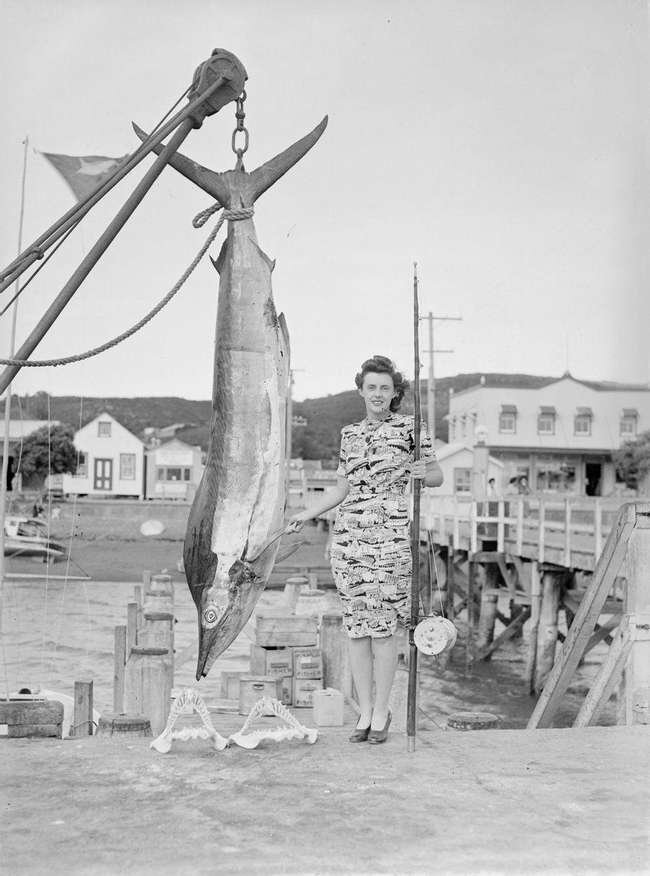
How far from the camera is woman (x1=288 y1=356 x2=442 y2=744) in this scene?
4816 mm

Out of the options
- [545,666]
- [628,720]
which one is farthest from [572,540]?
[628,720]

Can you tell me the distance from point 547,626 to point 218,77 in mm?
14037

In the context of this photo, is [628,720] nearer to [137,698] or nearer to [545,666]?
[137,698]

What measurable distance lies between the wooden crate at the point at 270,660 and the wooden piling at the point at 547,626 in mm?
10080

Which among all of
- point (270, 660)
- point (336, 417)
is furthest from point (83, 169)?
point (336, 417)

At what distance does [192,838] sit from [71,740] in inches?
60.9

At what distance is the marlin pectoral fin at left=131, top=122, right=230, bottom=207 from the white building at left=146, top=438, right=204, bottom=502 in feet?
180

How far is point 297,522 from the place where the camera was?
4699mm

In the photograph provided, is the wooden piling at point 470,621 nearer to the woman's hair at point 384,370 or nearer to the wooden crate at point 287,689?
the wooden crate at point 287,689

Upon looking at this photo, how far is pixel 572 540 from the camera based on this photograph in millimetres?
16312

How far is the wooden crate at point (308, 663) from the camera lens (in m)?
7.84

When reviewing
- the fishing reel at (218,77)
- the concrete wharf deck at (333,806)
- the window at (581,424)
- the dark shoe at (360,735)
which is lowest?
the concrete wharf deck at (333,806)

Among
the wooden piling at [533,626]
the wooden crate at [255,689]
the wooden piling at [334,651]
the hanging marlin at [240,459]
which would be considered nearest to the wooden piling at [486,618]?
the wooden piling at [533,626]

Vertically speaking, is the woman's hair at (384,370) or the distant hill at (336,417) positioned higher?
the distant hill at (336,417)
